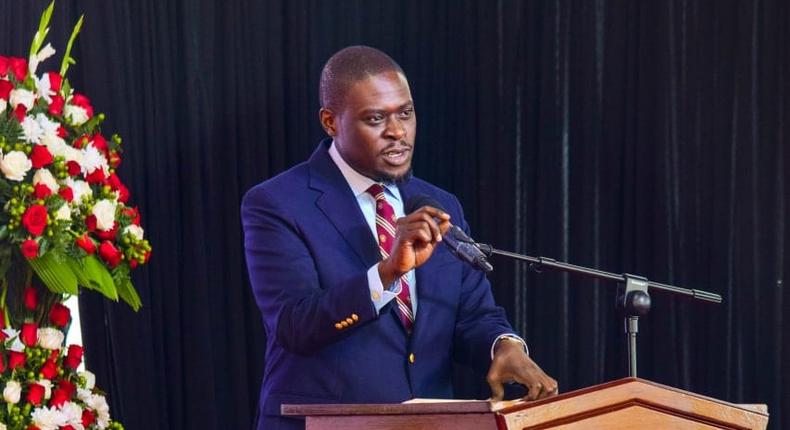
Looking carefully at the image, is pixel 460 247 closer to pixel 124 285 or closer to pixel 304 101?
pixel 124 285

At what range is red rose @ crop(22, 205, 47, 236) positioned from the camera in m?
3.66

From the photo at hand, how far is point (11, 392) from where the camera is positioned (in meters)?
3.76

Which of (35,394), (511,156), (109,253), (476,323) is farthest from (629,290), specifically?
(511,156)

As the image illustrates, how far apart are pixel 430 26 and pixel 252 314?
5.04 feet

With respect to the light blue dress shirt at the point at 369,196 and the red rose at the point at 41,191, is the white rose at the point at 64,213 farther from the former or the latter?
the light blue dress shirt at the point at 369,196

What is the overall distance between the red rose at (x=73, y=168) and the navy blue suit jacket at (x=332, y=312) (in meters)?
0.66

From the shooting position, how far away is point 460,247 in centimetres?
286

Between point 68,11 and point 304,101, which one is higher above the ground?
point 68,11

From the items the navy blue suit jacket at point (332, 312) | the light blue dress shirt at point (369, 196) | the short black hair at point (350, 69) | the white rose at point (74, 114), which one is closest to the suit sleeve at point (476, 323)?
the navy blue suit jacket at point (332, 312)

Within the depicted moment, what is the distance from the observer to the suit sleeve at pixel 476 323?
344 centimetres

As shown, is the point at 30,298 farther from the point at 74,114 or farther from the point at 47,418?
the point at 74,114

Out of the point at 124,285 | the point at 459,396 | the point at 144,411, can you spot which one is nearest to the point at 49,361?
the point at 124,285

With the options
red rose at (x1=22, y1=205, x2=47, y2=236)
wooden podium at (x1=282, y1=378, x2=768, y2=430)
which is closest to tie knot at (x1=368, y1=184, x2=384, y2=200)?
red rose at (x1=22, y1=205, x2=47, y2=236)

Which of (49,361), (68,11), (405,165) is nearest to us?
(405,165)
